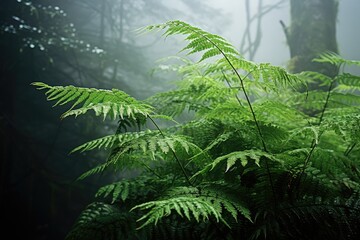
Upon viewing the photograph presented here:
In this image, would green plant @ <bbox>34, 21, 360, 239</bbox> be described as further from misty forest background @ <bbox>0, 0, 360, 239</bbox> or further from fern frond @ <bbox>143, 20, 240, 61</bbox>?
misty forest background @ <bbox>0, 0, 360, 239</bbox>

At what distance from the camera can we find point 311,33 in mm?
4297

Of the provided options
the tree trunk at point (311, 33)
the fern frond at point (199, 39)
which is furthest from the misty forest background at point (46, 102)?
the fern frond at point (199, 39)

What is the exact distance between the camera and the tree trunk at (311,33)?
417 centimetres

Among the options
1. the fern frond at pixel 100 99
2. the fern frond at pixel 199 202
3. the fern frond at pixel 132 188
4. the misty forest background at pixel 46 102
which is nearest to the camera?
the fern frond at pixel 199 202

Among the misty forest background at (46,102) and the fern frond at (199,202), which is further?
the misty forest background at (46,102)

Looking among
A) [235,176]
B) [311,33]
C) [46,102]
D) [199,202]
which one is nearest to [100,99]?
[199,202]

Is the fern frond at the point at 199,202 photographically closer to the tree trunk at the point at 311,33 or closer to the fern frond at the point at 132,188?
the fern frond at the point at 132,188

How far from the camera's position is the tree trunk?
4172mm

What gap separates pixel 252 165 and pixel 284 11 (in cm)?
6410

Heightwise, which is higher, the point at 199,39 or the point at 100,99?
the point at 199,39

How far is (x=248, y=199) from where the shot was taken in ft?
4.17

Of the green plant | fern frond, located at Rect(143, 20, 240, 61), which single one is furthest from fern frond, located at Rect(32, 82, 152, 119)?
fern frond, located at Rect(143, 20, 240, 61)

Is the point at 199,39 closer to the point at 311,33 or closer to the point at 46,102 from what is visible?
the point at 311,33

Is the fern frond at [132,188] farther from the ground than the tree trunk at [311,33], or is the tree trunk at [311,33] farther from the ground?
the tree trunk at [311,33]
